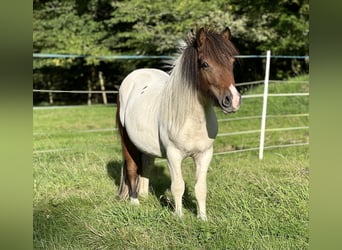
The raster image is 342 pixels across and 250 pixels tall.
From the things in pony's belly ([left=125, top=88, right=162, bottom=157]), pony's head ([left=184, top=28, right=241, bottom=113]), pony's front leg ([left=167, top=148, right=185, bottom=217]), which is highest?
pony's head ([left=184, top=28, right=241, bottom=113])

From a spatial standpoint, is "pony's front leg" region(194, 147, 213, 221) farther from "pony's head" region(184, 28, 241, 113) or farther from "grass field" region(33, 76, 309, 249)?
"pony's head" region(184, 28, 241, 113)

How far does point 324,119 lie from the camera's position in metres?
0.44

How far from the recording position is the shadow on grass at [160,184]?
11.9 ft

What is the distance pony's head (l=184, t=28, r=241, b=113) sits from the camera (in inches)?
101

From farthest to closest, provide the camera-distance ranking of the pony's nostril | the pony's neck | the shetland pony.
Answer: the pony's neck, the shetland pony, the pony's nostril

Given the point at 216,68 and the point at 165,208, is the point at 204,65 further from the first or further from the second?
the point at 165,208

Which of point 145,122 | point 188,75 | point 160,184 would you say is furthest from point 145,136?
point 160,184

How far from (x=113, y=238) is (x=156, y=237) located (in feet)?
0.94

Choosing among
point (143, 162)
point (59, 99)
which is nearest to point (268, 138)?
point (143, 162)

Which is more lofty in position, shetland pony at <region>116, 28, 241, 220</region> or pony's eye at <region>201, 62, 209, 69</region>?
pony's eye at <region>201, 62, 209, 69</region>

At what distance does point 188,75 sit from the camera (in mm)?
2877

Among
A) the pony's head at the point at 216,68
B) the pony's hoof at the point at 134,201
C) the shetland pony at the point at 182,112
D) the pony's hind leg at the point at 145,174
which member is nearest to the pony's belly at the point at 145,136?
the shetland pony at the point at 182,112

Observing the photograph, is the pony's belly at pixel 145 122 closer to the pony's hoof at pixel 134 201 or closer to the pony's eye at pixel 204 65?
the pony's hoof at pixel 134 201

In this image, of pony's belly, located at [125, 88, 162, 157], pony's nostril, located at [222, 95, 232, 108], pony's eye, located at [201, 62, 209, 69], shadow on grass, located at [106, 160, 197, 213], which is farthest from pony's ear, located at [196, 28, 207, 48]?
shadow on grass, located at [106, 160, 197, 213]
